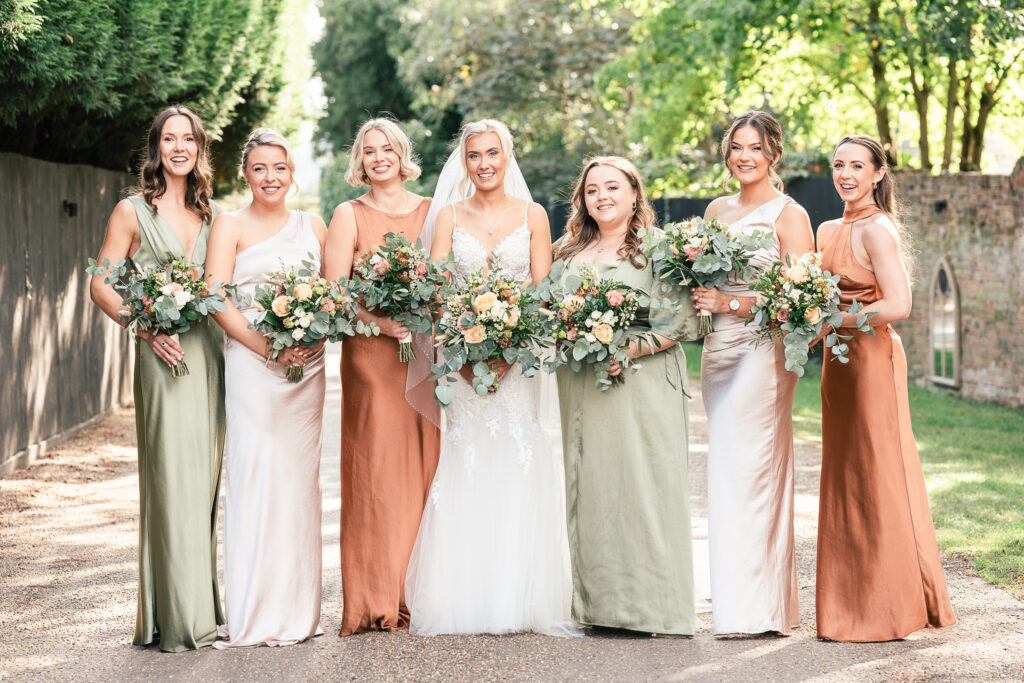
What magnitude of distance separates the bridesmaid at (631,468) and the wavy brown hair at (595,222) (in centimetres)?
1

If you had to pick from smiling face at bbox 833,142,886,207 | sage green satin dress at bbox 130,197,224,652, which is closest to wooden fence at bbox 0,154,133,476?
sage green satin dress at bbox 130,197,224,652

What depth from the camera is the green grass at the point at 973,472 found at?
284 inches

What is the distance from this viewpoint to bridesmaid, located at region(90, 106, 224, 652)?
550 centimetres

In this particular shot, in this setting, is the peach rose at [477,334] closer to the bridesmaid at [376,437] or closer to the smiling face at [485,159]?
the bridesmaid at [376,437]

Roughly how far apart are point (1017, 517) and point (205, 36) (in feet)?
30.2

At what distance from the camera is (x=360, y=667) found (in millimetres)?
5172

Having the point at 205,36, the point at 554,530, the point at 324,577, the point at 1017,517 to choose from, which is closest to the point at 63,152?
the point at 205,36

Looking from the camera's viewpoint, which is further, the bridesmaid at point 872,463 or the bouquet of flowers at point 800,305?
the bridesmaid at point 872,463

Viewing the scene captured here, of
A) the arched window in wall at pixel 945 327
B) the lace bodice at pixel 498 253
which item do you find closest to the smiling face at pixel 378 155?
the lace bodice at pixel 498 253

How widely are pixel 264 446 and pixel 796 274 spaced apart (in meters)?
2.81

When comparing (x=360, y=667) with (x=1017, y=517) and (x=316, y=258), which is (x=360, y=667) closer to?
(x=316, y=258)

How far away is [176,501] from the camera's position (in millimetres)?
5520

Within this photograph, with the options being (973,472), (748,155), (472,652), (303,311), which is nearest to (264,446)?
(303,311)

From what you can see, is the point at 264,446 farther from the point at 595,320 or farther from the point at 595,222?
the point at 595,222
